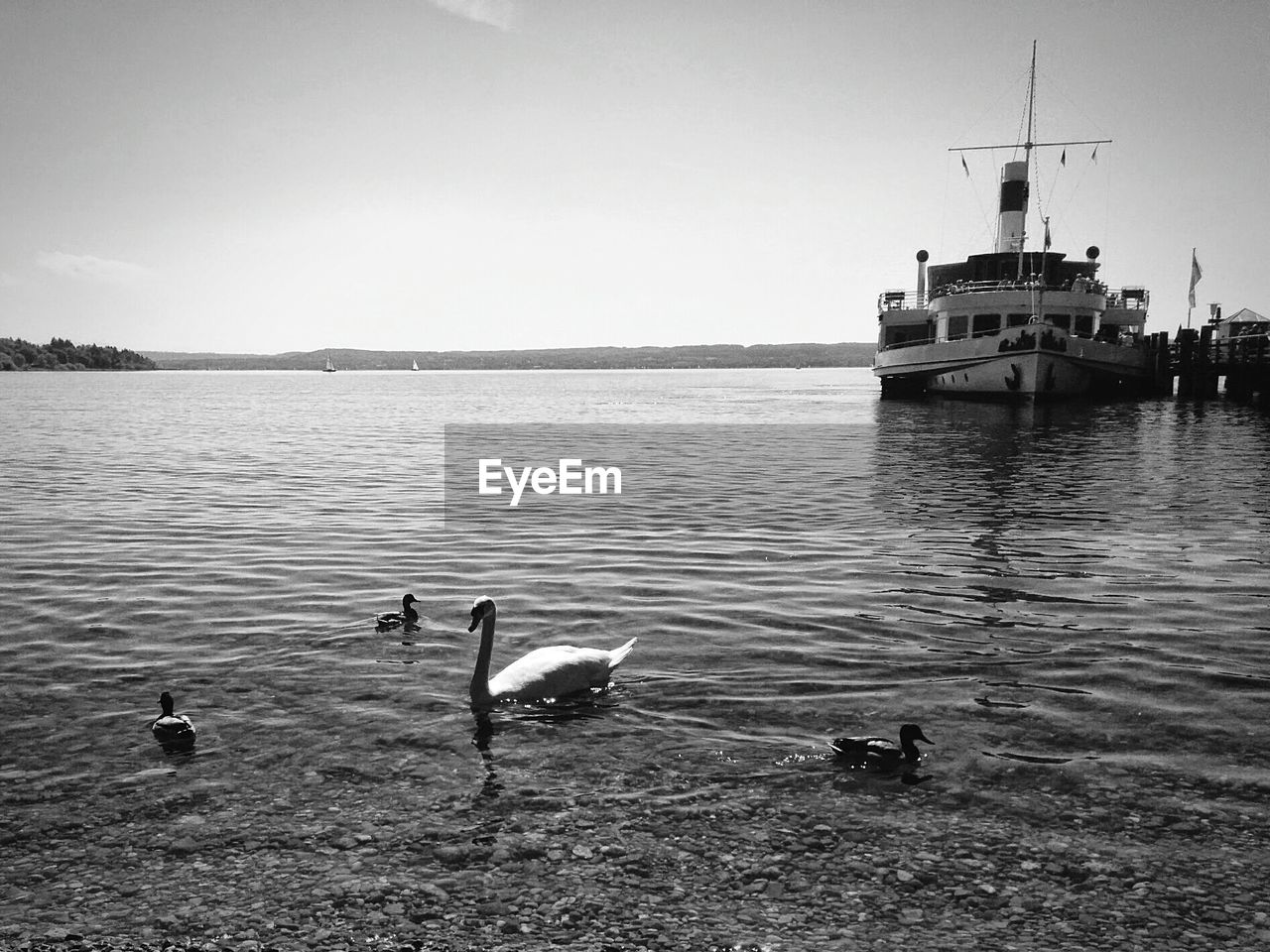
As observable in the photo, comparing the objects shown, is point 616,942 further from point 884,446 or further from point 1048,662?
point 884,446

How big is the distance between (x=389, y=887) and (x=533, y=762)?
6.22 ft

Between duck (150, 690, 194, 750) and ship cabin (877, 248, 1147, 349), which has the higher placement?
ship cabin (877, 248, 1147, 349)

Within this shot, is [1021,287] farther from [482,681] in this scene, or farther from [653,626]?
[482,681]

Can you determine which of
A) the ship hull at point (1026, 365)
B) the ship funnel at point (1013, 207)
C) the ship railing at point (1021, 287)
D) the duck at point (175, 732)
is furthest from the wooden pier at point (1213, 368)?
the duck at point (175, 732)

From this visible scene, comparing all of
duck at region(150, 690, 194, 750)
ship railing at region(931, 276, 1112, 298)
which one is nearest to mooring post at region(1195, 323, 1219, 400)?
ship railing at region(931, 276, 1112, 298)

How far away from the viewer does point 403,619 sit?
10812mm

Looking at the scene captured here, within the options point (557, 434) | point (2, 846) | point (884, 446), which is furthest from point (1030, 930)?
point (557, 434)

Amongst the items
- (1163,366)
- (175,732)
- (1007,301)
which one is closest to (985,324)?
(1007,301)

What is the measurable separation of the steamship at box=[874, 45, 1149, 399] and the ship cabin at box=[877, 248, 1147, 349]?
0.07 meters

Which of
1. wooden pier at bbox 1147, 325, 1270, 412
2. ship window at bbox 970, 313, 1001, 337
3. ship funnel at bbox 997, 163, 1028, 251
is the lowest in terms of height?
wooden pier at bbox 1147, 325, 1270, 412

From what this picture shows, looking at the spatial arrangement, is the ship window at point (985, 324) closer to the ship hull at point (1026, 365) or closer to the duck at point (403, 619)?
the ship hull at point (1026, 365)

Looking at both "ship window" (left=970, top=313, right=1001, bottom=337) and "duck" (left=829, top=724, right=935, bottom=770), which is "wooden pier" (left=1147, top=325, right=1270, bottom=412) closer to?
"ship window" (left=970, top=313, right=1001, bottom=337)

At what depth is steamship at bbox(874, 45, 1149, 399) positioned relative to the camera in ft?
181

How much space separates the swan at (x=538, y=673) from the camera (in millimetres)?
8250
